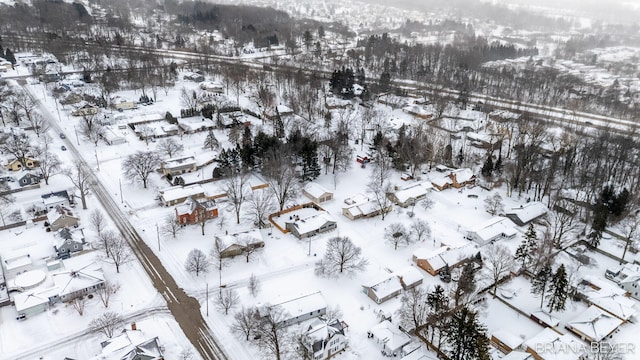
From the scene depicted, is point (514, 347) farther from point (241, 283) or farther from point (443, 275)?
point (241, 283)

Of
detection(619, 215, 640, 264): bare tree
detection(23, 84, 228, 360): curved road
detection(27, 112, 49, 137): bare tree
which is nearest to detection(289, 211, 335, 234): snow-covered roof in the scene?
detection(23, 84, 228, 360): curved road

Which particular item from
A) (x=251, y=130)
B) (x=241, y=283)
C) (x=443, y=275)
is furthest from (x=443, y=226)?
(x=251, y=130)

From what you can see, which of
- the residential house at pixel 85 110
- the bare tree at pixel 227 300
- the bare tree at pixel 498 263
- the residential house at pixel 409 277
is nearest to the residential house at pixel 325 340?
the bare tree at pixel 227 300

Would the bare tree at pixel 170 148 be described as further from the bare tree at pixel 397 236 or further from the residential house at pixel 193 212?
the bare tree at pixel 397 236

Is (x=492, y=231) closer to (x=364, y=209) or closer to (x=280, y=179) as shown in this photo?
(x=364, y=209)

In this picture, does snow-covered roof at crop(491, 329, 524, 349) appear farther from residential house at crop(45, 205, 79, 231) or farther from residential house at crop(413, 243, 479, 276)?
residential house at crop(45, 205, 79, 231)

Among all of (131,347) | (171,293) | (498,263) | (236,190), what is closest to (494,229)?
(498,263)
